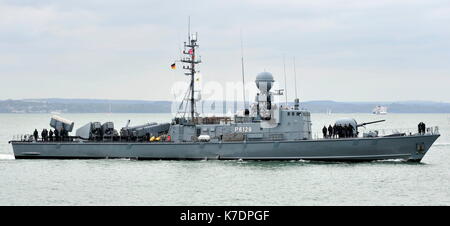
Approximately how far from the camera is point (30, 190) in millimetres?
34406

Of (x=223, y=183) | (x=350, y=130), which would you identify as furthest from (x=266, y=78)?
(x=223, y=183)

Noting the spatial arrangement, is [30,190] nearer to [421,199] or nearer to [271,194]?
[271,194]

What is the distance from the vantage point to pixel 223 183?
118ft

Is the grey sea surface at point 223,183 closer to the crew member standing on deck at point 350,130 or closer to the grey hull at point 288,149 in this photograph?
the grey hull at point 288,149

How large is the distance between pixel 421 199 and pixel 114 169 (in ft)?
68.9

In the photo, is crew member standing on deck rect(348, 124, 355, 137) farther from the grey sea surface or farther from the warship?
the grey sea surface

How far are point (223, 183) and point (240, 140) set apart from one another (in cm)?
1037

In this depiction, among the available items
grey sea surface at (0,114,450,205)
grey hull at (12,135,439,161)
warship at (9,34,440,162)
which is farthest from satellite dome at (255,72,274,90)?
grey sea surface at (0,114,450,205)

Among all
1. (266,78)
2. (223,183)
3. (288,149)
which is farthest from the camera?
(266,78)

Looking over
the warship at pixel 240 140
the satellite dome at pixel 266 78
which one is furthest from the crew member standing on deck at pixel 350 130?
the satellite dome at pixel 266 78

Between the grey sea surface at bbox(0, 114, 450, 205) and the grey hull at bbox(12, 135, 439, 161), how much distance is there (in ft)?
2.34

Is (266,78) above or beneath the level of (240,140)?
above

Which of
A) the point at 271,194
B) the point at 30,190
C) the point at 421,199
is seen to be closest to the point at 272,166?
the point at 271,194

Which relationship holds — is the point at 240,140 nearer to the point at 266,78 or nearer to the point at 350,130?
the point at 266,78
